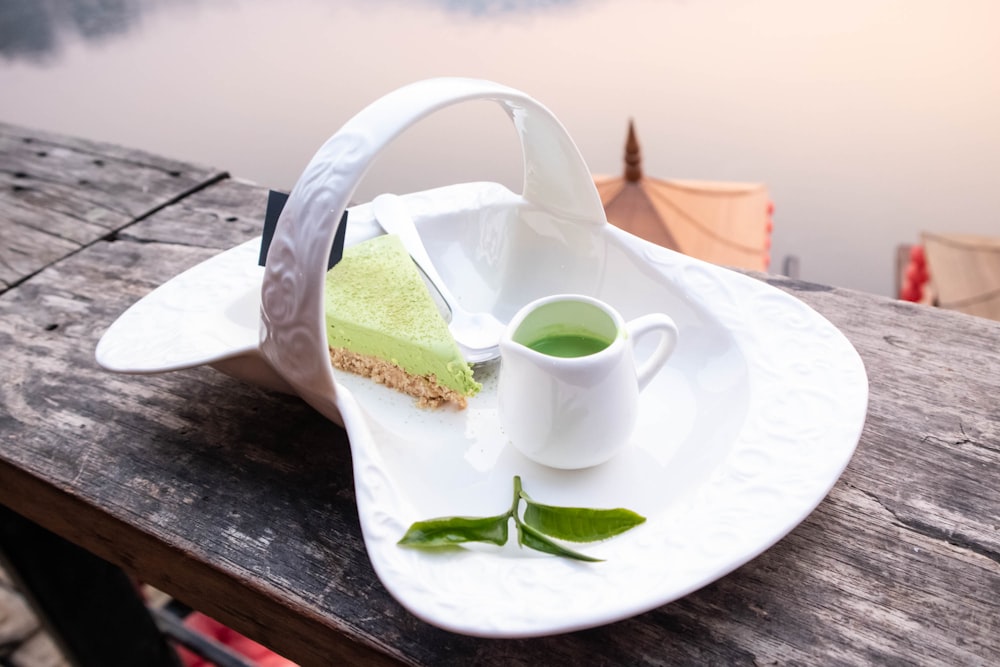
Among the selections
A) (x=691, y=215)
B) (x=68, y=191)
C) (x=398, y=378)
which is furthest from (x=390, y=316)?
(x=691, y=215)

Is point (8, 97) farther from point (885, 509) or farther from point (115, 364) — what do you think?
point (885, 509)

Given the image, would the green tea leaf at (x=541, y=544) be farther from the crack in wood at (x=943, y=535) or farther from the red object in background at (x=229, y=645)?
the red object in background at (x=229, y=645)

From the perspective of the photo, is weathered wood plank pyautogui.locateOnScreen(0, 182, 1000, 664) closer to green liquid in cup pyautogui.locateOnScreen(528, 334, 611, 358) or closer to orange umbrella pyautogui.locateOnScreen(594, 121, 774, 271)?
green liquid in cup pyautogui.locateOnScreen(528, 334, 611, 358)

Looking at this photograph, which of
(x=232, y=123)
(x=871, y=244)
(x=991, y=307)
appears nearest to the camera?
(x=991, y=307)

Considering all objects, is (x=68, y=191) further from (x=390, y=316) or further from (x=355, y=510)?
(x=355, y=510)

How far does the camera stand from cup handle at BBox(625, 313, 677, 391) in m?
0.62

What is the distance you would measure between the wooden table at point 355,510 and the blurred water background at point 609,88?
125 cm

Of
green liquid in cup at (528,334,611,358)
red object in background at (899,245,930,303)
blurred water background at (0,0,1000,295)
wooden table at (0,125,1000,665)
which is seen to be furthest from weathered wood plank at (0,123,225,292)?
red object in background at (899,245,930,303)

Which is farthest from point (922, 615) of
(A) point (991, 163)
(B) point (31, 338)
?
(A) point (991, 163)

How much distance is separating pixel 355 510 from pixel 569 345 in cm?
21

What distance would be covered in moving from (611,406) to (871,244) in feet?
5.64

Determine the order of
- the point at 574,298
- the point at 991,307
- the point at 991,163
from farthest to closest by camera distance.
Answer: the point at 991,163
the point at 991,307
the point at 574,298

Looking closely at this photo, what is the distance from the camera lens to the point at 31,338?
0.85 meters

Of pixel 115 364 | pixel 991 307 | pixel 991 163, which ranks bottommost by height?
pixel 991 307
